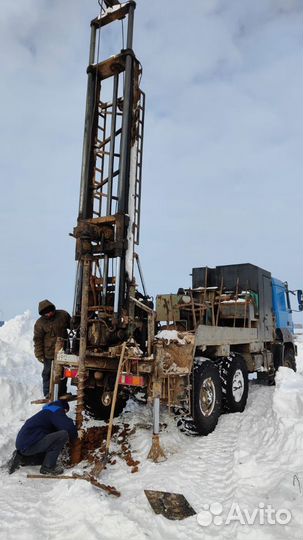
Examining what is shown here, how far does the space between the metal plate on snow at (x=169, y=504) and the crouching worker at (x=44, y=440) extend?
1.30 metres

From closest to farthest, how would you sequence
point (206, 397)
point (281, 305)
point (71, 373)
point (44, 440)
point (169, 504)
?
point (169, 504), point (44, 440), point (71, 373), point (206, 397), point (281, 305)

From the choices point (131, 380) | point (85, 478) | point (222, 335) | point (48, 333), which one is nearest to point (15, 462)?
point (85, 478)

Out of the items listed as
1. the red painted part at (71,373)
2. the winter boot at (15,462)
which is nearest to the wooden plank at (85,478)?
the winter boot at (15,462)

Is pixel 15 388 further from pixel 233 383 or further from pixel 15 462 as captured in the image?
pixel 233 383

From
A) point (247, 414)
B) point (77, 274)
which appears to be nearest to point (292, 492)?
point (247, 414)

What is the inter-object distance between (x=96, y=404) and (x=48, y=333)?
1464 millimetres

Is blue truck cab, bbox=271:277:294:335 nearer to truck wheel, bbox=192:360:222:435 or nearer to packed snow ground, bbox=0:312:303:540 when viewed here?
packed snow ground, bbox=0:312:303:540

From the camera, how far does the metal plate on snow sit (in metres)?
3.56

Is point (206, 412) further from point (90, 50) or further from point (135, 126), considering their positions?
point (90, 50)

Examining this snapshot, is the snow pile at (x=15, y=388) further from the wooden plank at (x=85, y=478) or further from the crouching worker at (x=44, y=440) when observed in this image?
the wooden plank at (x=85, y=478)

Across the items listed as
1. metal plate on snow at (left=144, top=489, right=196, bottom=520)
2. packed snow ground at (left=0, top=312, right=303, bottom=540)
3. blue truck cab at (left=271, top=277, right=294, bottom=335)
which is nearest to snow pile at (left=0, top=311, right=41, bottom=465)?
packed snow ground at (left=0, top=312, right=303, bottom=540)

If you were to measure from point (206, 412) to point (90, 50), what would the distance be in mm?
6760

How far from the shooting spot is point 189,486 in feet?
13.8

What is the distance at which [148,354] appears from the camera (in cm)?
569
